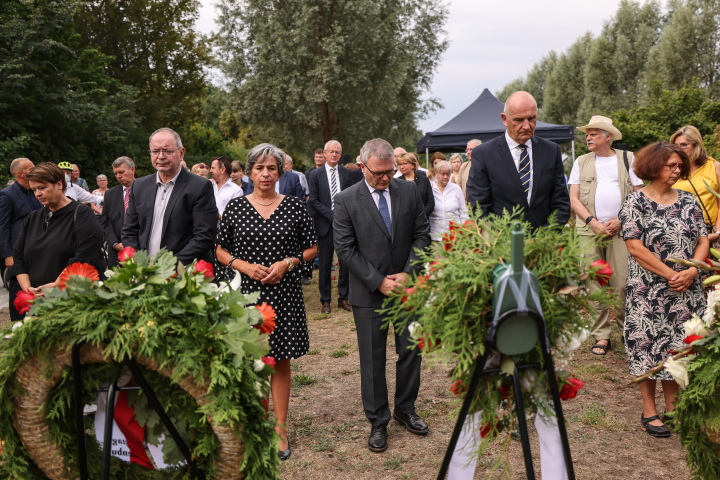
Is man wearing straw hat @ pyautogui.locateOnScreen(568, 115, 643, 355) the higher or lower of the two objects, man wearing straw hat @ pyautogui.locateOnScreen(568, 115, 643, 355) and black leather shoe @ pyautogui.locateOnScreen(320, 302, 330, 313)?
the higher

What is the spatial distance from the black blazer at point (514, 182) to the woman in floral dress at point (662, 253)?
665mm

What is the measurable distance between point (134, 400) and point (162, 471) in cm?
39

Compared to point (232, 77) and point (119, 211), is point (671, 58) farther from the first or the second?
point (119, 211)

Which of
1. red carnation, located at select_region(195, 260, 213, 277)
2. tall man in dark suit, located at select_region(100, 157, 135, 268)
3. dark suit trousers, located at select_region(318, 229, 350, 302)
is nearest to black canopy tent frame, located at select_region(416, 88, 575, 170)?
dark suit trousers, located at select_region(318, 229, 350, 302)

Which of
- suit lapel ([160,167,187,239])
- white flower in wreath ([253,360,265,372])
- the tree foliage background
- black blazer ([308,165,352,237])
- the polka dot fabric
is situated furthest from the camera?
the tree foliage background

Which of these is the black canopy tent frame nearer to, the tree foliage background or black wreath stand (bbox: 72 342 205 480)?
the tree foliage background

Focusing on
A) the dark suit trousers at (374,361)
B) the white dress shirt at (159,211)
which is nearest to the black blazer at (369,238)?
the dark suit trousers at (374,361)

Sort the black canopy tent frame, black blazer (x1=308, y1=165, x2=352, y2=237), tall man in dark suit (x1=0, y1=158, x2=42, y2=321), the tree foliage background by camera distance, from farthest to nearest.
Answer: the tree foliage background < the black canopy tent frame < black blazer (x1=308, y1=165, x2=352, y2=237) < tall man in dark suit (x1=0, y1=158, x2=42, y2=321)

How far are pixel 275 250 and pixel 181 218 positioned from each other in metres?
0.81

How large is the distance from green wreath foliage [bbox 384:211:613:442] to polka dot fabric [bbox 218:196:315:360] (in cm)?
185

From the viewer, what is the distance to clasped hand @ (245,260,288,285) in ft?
13.5

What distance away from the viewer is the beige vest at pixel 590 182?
19.9 feet

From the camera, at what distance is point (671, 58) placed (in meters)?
29.4

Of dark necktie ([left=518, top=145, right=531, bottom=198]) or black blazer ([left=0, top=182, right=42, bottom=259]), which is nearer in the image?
dark necktie ([left=518, top=145, right=531, bottom=198])
